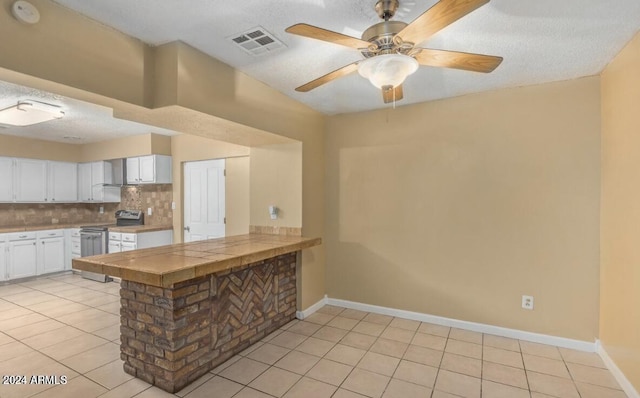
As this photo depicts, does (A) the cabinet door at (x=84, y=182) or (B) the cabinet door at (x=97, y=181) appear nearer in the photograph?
(B) the cabinet door at (x=97, y=181)

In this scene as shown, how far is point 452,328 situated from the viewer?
131 inches

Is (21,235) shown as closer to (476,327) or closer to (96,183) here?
(96,183)

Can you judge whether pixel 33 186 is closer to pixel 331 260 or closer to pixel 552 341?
pixel 331 260

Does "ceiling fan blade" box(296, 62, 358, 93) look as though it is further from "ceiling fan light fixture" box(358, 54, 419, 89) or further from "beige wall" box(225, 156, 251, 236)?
"beige wall" box(225, 156, 251, 236)

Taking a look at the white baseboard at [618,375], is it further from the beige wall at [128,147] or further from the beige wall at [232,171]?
the beige wall at [128,147]

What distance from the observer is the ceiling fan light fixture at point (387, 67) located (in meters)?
1.62

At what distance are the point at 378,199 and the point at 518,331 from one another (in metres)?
1.96

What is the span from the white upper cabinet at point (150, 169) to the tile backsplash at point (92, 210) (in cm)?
27

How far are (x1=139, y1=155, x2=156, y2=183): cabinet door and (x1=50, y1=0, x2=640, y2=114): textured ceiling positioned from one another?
3.24m

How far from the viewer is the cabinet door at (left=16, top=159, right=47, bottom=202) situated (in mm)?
5324

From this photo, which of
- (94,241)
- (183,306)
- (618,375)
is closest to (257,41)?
(183,306)

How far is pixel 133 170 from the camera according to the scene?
5.45 meters

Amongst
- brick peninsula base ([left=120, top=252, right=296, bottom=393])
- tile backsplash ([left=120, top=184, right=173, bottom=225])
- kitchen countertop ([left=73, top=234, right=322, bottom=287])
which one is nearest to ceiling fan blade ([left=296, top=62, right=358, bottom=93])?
kitchen countertop ([left=73, top=234, right=322, bottom=287])

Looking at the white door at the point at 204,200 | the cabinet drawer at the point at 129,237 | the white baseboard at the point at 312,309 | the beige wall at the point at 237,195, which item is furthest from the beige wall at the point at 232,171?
the white baseboard at the point at 312,309
